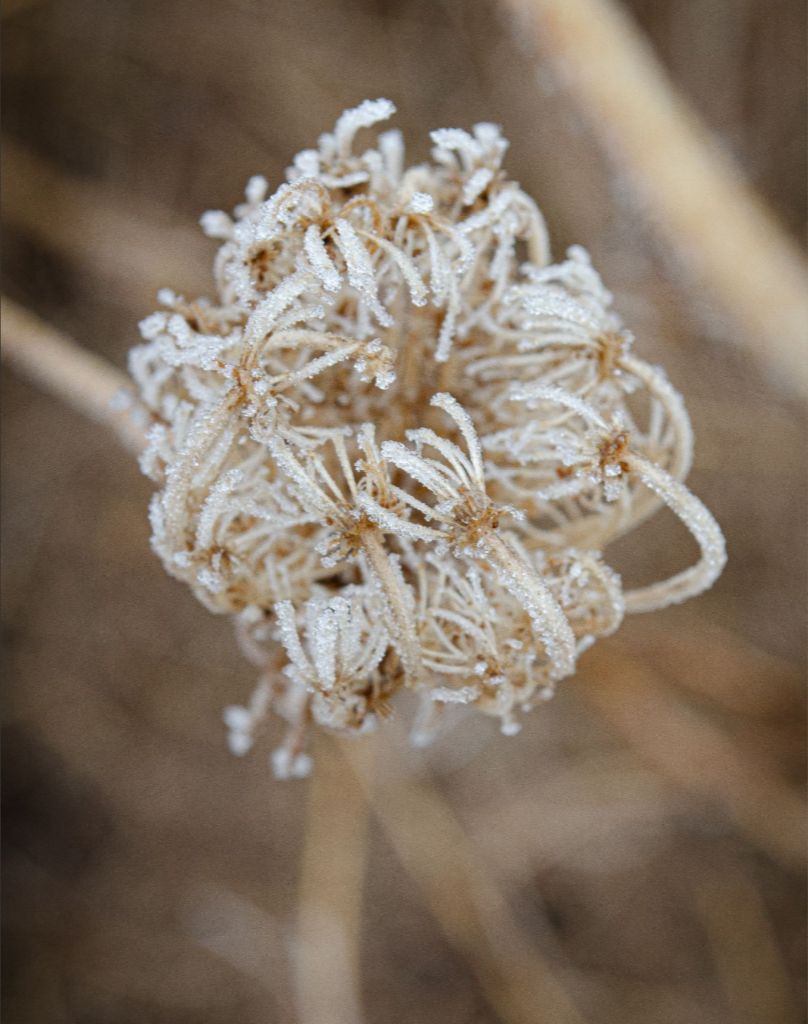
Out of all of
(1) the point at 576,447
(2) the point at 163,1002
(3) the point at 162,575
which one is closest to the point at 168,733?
(3) the point at 162,575

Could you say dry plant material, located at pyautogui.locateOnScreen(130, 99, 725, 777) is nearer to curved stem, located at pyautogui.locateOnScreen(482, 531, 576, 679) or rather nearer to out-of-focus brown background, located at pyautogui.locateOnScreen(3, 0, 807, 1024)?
curved stem, located at pyautogui.locateOnScreen(482, 531, 576, 679)

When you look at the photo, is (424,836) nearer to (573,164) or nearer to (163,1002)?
(163,1002)

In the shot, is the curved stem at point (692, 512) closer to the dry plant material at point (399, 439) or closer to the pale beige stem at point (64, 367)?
the dry plant material at point (399, 439)

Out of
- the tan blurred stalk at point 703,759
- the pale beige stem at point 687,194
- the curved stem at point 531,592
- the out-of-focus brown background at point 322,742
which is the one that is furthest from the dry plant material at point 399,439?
the out-of-focus brown background at point 322,742

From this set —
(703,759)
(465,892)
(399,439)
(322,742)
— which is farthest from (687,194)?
(465,892)

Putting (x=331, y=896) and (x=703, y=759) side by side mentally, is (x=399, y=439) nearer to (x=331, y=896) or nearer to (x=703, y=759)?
(x=703, y=759)

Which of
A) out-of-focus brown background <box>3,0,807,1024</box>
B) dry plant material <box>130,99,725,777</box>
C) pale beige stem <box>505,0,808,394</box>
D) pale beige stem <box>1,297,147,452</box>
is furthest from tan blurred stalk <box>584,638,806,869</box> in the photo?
pale beige stem <box>1,297,147,452</box>
